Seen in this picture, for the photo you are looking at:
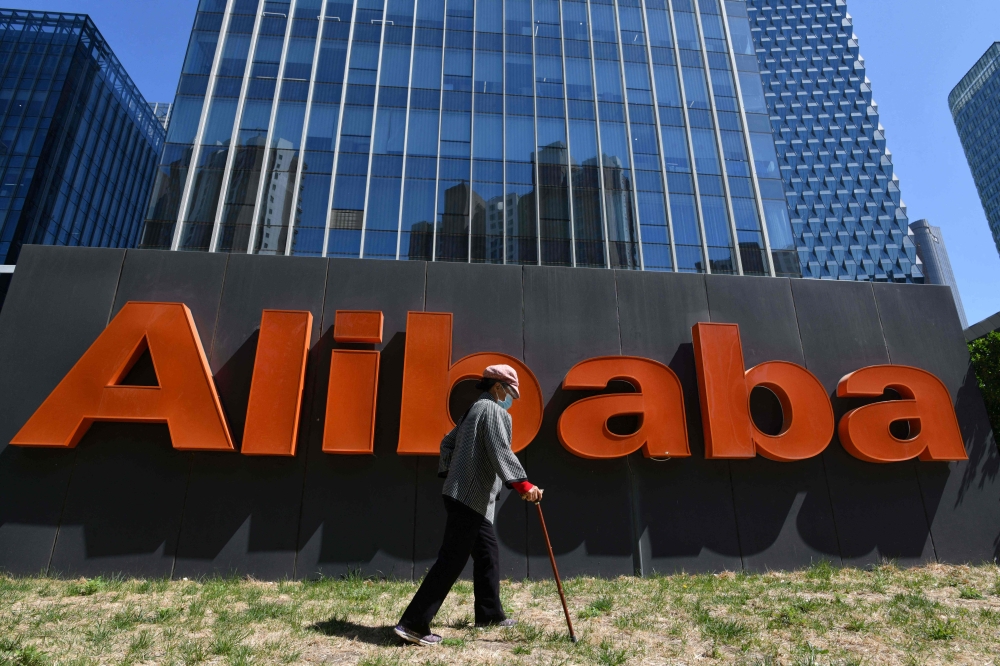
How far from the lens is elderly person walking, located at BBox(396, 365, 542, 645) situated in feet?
12.7

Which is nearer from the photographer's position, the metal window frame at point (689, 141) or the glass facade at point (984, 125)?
the metal window frame at point (689, 141)

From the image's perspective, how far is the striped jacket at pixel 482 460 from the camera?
403 cm

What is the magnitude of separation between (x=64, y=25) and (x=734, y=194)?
6011cm

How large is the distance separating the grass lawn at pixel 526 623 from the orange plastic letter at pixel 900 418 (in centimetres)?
173

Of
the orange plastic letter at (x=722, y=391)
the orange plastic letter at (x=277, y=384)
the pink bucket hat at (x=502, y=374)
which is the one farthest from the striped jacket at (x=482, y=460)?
the orange plastic letter at (x=722, y=391)

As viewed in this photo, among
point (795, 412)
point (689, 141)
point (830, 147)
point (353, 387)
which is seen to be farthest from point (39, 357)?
point (830, 147)

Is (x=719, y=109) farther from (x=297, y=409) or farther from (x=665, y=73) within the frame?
(x=297, y=409)

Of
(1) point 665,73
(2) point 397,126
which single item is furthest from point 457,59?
(1) point 665,73

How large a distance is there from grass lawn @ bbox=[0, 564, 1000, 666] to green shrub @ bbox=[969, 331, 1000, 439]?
4.88 m

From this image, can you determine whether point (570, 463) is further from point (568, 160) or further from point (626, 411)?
point (568, 160)

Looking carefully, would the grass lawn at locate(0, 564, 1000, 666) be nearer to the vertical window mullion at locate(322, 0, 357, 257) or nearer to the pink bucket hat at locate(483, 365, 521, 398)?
the pink bucket hat at locate(483, 365, 521, 398)

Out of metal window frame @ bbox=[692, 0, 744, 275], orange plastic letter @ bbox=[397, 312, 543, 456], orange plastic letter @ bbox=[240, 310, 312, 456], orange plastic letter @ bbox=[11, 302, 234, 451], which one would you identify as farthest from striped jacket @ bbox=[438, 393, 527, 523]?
metal window frame @ bbox=[692, 0, 744, 275]

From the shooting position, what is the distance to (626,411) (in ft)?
23.3

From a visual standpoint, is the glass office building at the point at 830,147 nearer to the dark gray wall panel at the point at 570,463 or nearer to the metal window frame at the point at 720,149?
the metal window frame at the point at 720,149
